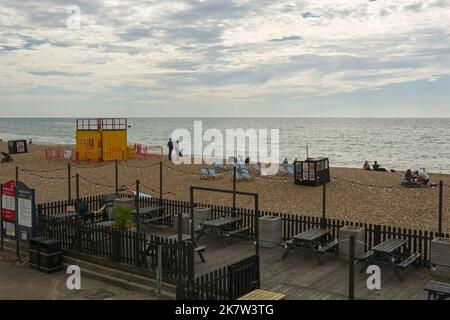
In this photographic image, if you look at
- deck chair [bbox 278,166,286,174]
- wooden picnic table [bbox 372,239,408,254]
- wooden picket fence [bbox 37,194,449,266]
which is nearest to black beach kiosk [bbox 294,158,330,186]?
deck chair [bbox 278,166,286,174]

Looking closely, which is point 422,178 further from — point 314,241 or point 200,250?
point 200,250

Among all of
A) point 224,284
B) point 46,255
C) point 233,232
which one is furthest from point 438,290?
point 46,255

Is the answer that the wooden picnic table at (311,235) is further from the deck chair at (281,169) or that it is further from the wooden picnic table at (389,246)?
the deck chair at (281,169)

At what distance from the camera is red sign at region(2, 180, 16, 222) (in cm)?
1275

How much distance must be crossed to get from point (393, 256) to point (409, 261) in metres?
0.43

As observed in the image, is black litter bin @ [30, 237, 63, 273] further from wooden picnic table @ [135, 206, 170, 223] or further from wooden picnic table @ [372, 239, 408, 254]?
wooden picnic table @ [372, 239, 408, 254]

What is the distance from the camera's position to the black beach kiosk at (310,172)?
84.9ft

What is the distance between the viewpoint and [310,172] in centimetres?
2602

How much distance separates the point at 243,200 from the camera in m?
22.7

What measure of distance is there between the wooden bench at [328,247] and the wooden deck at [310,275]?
9.9 inches

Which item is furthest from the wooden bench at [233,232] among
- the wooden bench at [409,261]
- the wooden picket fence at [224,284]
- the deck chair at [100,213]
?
the deck chair at [100,213]

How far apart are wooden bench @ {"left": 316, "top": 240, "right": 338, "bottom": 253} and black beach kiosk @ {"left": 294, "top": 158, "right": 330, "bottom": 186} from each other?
14.0 meters
